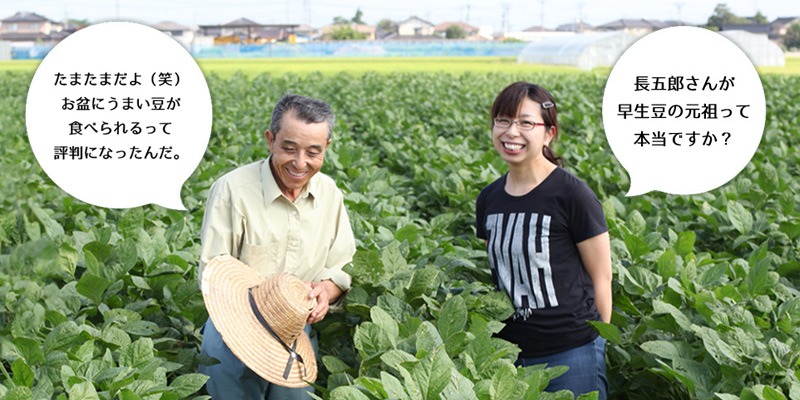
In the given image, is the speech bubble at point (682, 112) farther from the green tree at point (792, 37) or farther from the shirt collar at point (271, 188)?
the green tree at point (792, 37)

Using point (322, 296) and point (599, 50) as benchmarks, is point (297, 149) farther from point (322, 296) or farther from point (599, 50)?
point (599, 50)

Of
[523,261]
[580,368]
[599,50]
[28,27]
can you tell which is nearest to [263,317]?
[523,261]

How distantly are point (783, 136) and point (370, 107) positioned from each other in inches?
237

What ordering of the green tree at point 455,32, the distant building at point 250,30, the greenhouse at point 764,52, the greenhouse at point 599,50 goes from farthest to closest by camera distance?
the green tree at point 455,32 → the distant building at point 250,30 → the greenhouse at point 764,52 → the greenhouse at point 599,50

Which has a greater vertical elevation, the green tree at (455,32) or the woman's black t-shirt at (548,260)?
the woman's black t-shirt at (548,260)

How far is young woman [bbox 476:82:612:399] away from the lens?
10.3 feet

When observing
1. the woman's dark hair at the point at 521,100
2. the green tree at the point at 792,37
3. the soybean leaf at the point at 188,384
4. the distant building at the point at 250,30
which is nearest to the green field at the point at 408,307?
the soybean leaf at the point at 188,384

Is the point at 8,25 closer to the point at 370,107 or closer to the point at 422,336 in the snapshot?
the point at 370,107

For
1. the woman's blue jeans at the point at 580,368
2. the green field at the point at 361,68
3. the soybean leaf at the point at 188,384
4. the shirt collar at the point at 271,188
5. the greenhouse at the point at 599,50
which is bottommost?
the green field at the point at 361,68

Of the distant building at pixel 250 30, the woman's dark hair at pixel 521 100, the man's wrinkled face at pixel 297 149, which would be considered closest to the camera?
the man's wrinkled face at pixel 297 149

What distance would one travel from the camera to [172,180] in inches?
196

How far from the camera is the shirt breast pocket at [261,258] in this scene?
9.89 feet

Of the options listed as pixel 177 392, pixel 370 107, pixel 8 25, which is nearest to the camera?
pixel 177 392

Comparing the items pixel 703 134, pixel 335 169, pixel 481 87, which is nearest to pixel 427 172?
pixel 335 169
